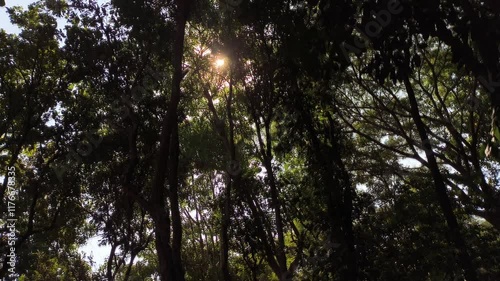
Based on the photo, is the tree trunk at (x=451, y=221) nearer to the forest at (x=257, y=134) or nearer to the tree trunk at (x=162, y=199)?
the forest at (x=257, y=134)

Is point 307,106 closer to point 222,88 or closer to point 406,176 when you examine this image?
point 222,88

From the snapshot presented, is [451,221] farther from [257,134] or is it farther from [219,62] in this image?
[219,62]

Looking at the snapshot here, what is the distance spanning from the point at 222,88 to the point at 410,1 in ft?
26.9

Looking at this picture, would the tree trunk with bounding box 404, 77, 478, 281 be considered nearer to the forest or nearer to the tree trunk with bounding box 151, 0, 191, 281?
the forest

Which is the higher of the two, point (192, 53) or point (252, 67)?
point (192, 53)

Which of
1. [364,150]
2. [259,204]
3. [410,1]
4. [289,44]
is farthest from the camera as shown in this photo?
[364,150]

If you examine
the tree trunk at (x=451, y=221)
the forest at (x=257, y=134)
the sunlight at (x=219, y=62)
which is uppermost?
the sunlight at (x=219, y=62)

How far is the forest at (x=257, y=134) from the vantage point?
14.6 ft

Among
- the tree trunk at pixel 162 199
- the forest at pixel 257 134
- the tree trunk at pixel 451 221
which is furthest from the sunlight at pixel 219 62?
the tree trunk at pixel 451 221

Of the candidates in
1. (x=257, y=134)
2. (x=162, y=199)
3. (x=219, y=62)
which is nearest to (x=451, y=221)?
(x=162, y=199)

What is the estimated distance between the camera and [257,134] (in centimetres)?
1034

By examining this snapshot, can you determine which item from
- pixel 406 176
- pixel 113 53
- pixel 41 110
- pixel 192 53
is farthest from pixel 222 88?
pixel 406 176

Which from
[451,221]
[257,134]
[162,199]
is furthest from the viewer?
[257,134]

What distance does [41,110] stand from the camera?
35.6 feet
